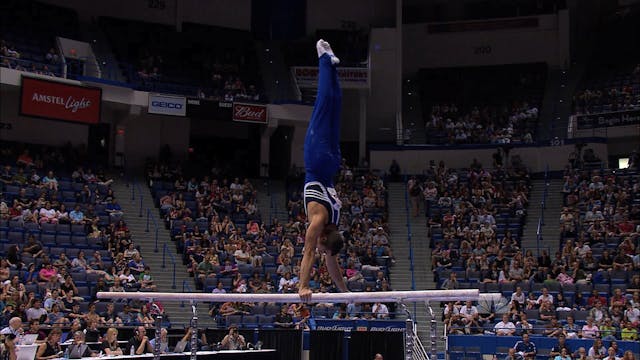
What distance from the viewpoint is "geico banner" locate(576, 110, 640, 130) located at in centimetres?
2691

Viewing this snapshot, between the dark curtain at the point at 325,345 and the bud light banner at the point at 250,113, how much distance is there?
12.6 metres

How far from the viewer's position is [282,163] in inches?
1169

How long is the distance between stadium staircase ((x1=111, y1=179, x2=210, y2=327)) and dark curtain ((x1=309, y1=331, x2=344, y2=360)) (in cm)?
360

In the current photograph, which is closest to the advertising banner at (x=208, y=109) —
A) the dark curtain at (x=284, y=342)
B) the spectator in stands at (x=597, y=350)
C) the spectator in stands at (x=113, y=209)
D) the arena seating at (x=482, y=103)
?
the spectator in stands at (x=113, y=209)

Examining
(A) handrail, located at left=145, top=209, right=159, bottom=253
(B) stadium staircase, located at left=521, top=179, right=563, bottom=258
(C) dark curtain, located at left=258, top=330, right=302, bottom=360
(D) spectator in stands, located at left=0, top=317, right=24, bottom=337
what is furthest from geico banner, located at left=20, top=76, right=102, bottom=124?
(B) stadium staircase, located at left=521, top=179, right=563, bottom=258

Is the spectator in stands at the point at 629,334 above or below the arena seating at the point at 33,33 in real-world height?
below

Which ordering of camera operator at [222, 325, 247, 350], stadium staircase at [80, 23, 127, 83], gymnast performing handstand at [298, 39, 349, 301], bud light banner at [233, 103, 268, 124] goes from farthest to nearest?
1. bud light banner at [233, 103, 268, 124]
2. stadium staircase at [80, 23, 127, 83]
3. camera operator at [222, 325, 247, 350]
4. gymnast performing handstand at [298, 39, 349, 301]

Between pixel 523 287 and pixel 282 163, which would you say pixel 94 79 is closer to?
pixel 282 163

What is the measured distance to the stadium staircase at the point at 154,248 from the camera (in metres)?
20.3

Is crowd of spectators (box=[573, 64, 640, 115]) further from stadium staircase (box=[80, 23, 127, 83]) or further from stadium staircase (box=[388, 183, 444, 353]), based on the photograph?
stadium staircase (box=[80, 23, 127, 83])

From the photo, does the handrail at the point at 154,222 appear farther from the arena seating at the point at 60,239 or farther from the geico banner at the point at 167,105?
the geico banner at the point at 167,105

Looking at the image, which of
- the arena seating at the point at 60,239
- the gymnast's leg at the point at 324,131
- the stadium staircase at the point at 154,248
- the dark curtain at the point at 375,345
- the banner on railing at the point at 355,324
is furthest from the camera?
the stadium staircase at the point at 154,248

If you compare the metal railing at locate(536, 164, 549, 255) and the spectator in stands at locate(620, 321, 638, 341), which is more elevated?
the metal railing at locate(536, 164, 549, 255)

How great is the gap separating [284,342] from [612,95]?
1743 cm
